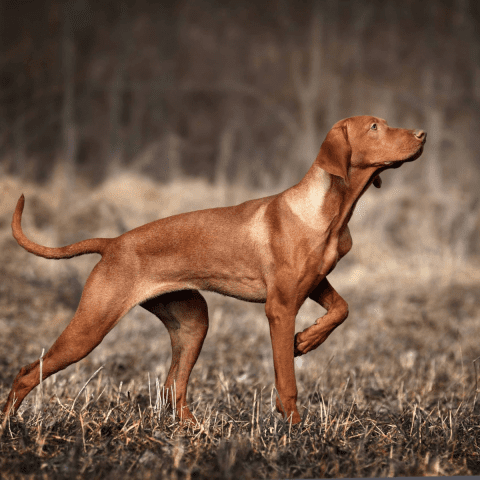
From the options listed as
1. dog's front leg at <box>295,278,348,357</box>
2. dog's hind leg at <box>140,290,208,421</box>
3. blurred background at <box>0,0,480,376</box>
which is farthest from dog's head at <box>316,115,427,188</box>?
blurred background at <box>0,0,480,376</box>

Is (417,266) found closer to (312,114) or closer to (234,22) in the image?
(312,114)

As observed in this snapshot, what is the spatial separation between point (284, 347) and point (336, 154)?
1101 mm

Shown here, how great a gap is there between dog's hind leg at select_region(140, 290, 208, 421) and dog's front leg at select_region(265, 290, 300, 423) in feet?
2.53

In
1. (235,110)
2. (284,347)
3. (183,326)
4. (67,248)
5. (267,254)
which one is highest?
(235,110)

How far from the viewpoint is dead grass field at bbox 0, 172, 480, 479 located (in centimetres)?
281

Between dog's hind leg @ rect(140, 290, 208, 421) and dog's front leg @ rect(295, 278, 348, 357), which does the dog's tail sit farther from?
dog's front leg @ rect(295, 278, 348, 357)

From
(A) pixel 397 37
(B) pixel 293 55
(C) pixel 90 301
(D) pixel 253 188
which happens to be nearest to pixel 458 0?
(A) pixel 397 37

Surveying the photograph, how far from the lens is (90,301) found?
338cm

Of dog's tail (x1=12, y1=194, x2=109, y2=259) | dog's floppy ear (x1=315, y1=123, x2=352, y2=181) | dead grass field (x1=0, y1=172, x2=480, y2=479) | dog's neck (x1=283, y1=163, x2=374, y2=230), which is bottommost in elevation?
dead grass field (x1=0, y1=172, x2=480, y2=479)

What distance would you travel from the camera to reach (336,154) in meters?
3.20

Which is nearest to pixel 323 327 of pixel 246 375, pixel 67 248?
pixel 67 248

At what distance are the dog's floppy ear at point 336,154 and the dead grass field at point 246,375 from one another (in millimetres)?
1377

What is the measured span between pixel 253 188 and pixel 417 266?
391 centimetres

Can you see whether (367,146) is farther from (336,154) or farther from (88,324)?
(88,324)
